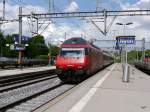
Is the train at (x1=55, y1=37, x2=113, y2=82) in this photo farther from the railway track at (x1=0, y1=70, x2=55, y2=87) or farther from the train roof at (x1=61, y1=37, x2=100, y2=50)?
the railway track at (x1=0, y1=70, x2=55, y2=87)

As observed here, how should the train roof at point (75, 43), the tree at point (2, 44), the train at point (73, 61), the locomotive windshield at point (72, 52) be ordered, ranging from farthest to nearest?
the tree at point (2, 44)
the train roof at point (75, 43)
the locomotive windshield at point (72, 52)
the train at point (73, 61)

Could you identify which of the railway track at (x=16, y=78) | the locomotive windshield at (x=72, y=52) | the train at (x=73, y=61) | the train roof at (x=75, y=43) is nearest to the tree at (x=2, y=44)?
the railway track at (x=16, y=78)

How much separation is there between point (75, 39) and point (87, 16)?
14442 millimetres

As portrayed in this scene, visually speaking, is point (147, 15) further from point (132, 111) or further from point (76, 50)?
point (132, 111)

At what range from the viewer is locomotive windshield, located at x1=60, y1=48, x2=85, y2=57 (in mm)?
26312

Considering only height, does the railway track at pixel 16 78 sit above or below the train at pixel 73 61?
below

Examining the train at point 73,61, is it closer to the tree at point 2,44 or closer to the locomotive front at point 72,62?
the locomotive front at point 72,62

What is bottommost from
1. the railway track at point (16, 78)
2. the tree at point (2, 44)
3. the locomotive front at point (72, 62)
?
the railway track at point (16, 78)

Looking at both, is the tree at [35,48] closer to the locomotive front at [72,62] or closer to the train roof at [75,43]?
the train roof at [75,43]

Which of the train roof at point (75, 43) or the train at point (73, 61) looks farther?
the train roof at point (75, 43)

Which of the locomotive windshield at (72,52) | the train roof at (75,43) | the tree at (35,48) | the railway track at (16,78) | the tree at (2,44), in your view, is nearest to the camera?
the railway track at (16,78)

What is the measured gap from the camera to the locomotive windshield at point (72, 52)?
26312 millimetres

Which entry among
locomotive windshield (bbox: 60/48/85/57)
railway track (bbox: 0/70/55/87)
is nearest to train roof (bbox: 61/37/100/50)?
locomotive windshield (bbox: 60/48/85/57)

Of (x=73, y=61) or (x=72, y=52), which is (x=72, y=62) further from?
(x=72, y=52)
